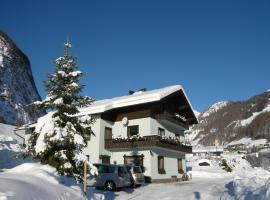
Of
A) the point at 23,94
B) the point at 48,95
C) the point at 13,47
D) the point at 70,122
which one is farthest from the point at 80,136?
the point at 13,47

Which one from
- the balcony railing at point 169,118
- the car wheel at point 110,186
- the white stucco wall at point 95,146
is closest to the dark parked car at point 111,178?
the car wheel at point 110,186

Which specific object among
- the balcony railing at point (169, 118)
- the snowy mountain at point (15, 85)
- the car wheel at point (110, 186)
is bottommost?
the car wheel at point (110, 186)

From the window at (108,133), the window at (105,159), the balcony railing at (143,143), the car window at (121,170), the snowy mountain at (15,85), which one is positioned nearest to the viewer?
the car window at (121,170)

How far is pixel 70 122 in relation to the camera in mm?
17109

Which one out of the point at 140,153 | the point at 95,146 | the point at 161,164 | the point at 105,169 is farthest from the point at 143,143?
the point at 105,169

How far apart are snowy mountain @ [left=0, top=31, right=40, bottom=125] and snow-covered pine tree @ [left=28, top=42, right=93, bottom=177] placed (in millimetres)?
42408

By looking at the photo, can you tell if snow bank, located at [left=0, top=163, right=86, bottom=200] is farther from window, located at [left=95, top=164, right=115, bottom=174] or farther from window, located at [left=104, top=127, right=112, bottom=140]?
window, located at [left=104, top=127, right=112, bottom=140]

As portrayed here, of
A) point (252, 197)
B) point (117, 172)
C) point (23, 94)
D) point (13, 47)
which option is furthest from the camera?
point (13, 47)

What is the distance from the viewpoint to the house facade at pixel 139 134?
29.2m

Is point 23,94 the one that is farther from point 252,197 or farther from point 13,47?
point 252,197

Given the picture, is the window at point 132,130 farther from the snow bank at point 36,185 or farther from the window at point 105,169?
the snow bank at point 36,185

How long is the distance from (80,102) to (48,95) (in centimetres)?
181

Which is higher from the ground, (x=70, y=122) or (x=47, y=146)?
(x=70, y=122)

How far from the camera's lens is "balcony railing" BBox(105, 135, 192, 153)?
2858 centimetres
